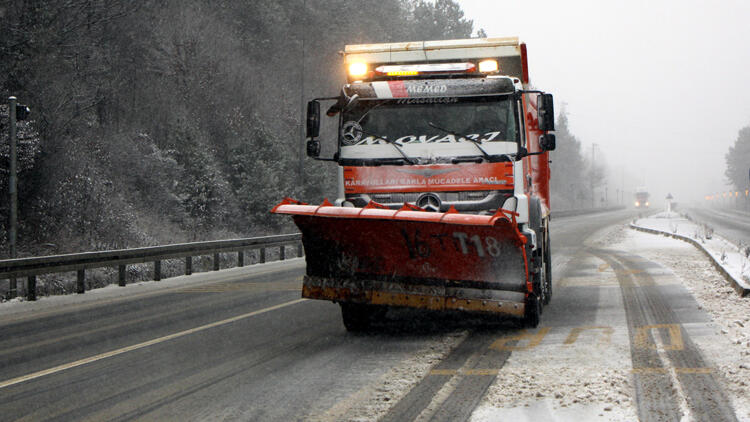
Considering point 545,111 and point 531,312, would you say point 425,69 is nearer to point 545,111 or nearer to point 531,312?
point 545,111

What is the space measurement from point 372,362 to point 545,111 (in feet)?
12.1

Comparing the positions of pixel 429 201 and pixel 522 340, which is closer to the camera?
pixel 522 340

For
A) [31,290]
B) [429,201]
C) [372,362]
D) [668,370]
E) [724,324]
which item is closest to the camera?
[668,370]

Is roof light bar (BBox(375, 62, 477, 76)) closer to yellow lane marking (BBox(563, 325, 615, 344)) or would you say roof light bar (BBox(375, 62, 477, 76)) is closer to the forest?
yellow lane marking (BBox(563, 325, 615, 344))

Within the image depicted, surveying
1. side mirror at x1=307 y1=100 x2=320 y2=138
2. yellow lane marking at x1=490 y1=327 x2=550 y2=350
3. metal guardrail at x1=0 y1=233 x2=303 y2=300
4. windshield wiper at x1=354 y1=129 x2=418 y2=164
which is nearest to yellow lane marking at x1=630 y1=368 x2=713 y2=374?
yellow lane marking at x1=490 y1=327 x2=550 y2=350

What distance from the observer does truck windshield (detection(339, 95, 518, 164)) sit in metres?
8.49

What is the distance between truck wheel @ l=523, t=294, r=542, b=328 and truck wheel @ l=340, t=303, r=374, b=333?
1.83 m

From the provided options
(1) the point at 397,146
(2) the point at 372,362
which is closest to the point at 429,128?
(1) the point at 397,146

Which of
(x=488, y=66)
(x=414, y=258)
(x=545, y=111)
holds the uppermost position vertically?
(x=488, y=66)

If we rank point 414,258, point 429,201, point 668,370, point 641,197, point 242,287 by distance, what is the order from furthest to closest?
point 641,197, point 242,287, point 429,201, point 414,258, point 668,370

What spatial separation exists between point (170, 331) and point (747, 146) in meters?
147

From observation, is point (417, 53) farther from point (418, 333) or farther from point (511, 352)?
point (511, 352)

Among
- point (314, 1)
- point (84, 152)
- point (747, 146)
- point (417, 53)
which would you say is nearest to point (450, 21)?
point (314, 1)

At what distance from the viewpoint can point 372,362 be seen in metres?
7.00
